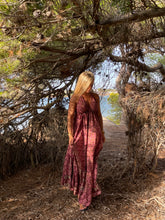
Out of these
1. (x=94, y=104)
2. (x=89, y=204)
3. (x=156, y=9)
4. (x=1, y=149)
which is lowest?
(x=89, y=204)

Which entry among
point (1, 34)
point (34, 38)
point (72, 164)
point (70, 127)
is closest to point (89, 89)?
point (70, 127)

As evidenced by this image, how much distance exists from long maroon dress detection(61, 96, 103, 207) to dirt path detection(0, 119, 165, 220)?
337 mm

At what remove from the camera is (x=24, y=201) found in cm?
376

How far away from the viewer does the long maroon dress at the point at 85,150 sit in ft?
10.3

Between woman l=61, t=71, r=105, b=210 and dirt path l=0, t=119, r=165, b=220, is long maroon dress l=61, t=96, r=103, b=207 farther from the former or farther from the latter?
dirt path l=0, t=119, r=165, b=220

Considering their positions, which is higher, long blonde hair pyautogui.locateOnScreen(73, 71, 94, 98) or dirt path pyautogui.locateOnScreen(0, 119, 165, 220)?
long blonde hair pyautogui.locateOnScreen(73, 71, 94, 98)

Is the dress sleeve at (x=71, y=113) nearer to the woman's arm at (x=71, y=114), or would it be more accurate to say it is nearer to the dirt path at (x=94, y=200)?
the woman's arm at (x=71, y=114)

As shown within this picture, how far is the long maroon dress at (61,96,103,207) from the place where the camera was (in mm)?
3139

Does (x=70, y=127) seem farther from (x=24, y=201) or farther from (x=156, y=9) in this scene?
(x=156, y=9)

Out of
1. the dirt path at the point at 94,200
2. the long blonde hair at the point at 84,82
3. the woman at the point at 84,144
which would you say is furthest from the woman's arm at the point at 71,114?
the dirt path at the point at 94,200

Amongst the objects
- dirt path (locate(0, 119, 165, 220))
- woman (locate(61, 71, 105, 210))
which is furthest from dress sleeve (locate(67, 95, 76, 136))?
dirt path (locate(0, 119, 165, 220))

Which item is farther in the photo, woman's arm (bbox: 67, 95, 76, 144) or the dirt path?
the dirt path

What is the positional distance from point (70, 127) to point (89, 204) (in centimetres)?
113

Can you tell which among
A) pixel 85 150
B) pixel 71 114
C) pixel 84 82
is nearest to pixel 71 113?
pixel 71 114
